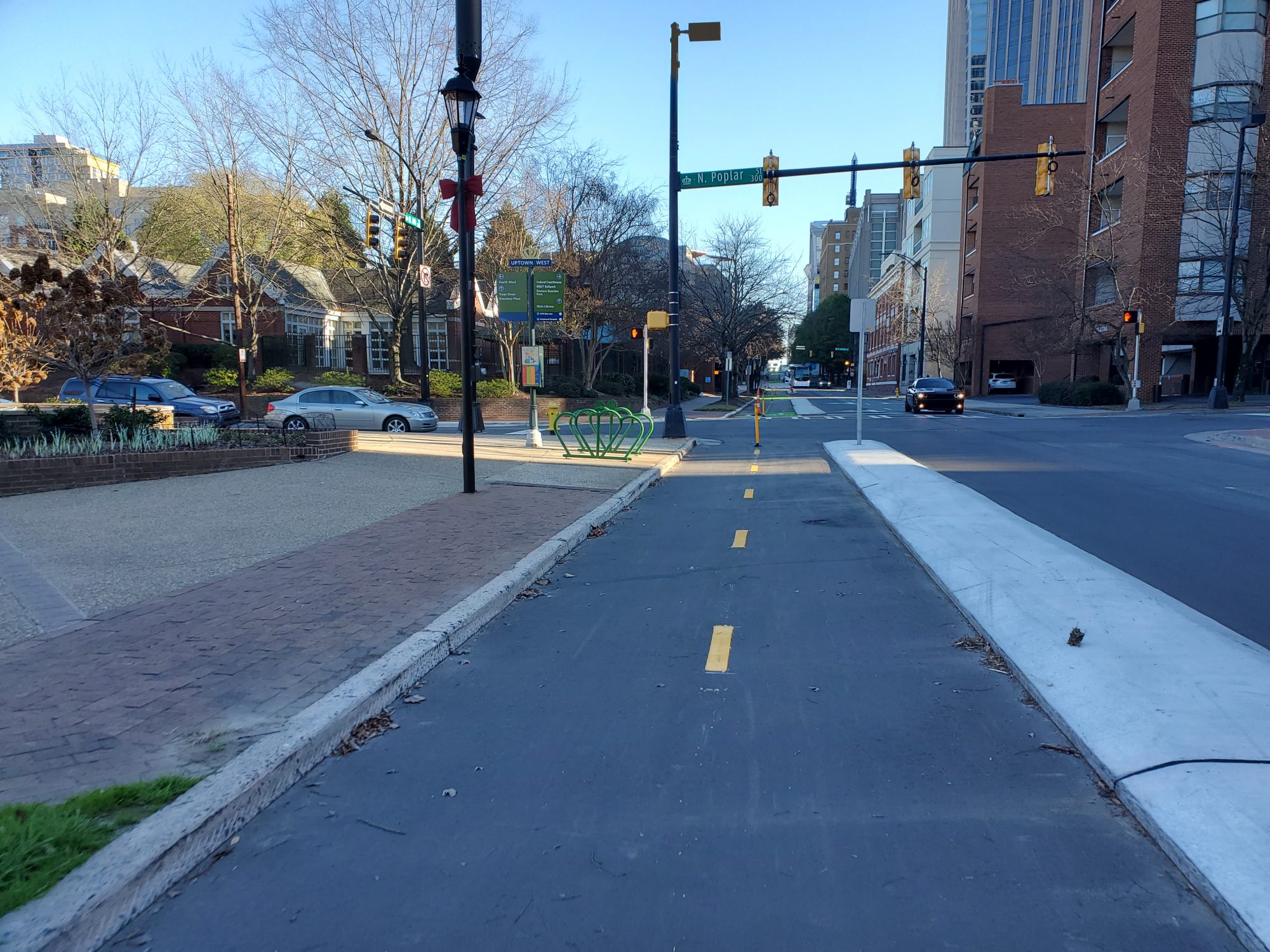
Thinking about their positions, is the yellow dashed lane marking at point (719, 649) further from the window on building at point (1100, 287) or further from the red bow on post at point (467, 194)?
the window on building at point (1100, 287)

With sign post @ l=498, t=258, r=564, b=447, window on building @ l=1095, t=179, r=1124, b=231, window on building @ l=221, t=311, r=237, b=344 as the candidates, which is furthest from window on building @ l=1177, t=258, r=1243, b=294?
window on building @ l=221, t=311, r=237, b=344

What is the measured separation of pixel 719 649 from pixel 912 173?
18039 mm

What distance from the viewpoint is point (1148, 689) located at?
14.4 ft

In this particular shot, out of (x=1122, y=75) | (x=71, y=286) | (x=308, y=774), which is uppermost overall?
→ (x=1122, y=75)

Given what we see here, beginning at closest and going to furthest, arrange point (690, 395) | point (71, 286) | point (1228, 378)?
point (71, 286)
point (1228, 378)
point (690, 395)

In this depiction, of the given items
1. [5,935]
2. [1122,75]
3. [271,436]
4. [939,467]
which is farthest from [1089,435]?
[1122,75]

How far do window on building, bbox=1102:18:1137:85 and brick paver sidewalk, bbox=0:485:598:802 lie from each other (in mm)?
47466

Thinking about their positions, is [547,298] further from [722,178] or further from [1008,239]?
[1008,239]

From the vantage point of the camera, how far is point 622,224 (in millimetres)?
40531

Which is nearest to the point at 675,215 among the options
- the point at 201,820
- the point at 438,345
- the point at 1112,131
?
the point at 201,820

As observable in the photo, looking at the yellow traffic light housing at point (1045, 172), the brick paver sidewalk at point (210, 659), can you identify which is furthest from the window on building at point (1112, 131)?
the brick paver sidewalk at point (210, 659)

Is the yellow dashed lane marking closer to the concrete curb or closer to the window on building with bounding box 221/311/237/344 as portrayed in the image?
the concrete curb

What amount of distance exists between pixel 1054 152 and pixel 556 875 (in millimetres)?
20431

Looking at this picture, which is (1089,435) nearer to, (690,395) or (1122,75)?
(1122,75)
